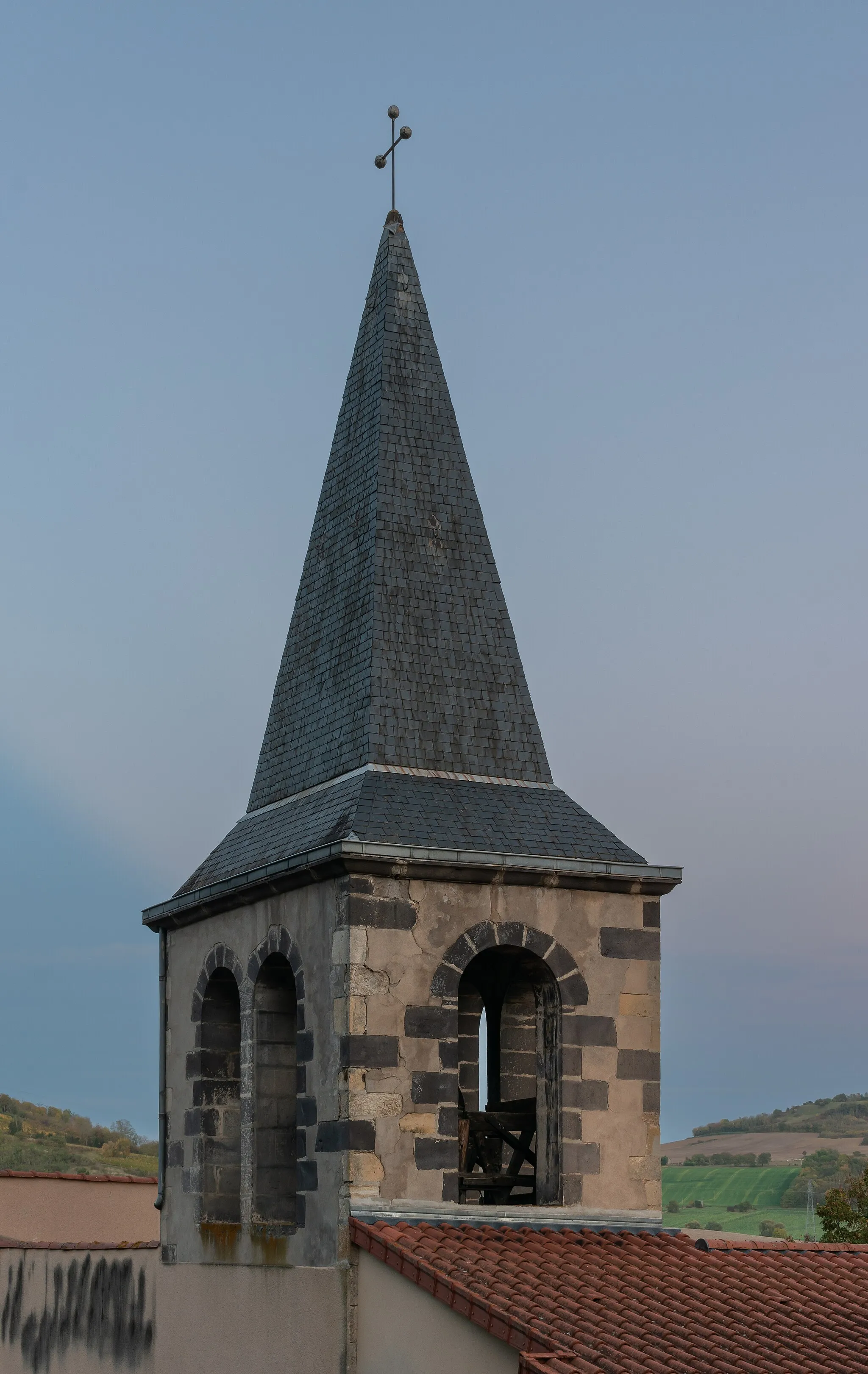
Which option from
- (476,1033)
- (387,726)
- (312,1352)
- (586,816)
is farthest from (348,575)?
(312,1352)

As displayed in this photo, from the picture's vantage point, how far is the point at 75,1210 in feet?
75.5

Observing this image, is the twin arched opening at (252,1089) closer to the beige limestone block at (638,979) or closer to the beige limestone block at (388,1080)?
the beige limestone block at (388,1080)

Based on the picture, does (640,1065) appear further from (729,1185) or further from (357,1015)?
(729,1185)

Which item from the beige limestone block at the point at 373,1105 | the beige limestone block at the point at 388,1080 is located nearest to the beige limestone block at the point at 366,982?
the beige limestone block at the point at 388,1080

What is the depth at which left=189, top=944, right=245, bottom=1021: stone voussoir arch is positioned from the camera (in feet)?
48.0

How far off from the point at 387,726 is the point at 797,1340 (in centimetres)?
534

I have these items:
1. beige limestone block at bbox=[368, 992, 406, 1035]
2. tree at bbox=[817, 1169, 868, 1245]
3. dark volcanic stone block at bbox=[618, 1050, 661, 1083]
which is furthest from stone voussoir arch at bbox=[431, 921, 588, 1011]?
tree at bbox=[817, 1169, 868, 1245]

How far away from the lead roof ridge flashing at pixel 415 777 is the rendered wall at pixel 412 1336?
11.7ft

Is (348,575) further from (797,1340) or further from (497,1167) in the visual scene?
(797,1340)

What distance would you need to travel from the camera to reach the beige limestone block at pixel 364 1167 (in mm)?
12789

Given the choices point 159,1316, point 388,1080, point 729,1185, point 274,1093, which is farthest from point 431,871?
point 729,1185

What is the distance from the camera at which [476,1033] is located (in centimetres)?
1543

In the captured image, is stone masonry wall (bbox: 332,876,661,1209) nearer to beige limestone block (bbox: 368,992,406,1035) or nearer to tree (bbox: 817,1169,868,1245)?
beige limestone block (bbox: 368,992,406,1035)

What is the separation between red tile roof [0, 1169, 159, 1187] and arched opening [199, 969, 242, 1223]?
7.79 metres
